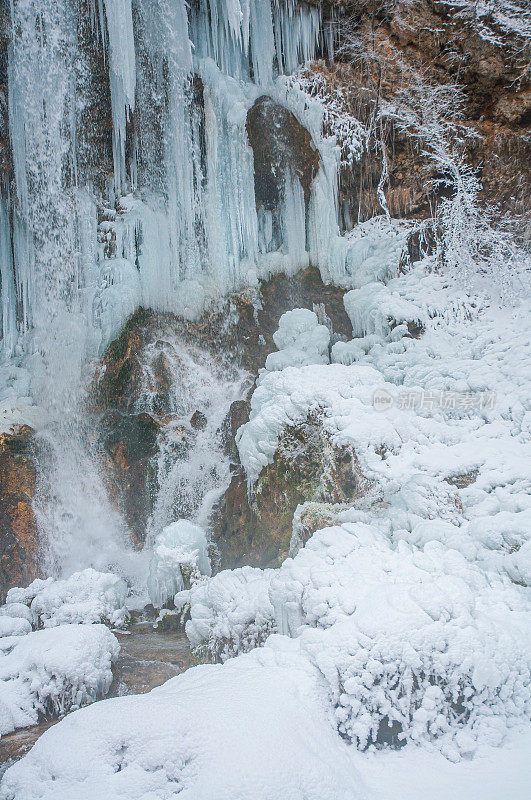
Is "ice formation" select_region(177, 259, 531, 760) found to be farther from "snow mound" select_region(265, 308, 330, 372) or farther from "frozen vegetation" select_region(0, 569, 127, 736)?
"frozen vegetation" select_region(0, 569, 127, 736)

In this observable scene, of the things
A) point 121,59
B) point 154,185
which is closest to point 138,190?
point 154,185

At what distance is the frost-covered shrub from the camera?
2.79 metres

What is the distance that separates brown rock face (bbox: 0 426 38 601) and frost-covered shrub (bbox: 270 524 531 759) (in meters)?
5.04

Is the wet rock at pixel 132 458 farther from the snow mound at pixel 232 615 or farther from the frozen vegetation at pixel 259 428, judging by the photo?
the snow mound at pixel 232 615

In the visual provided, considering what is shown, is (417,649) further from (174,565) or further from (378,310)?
(378,310)

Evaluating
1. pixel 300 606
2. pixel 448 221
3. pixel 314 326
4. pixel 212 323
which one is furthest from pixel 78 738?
pixel 448 221

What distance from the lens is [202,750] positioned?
2.46m

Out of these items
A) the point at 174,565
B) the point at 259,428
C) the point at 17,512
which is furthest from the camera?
the point at 17,512

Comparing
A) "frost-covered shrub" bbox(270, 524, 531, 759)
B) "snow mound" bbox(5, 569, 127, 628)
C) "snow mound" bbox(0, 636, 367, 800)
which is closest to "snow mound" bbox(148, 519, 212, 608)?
"snow mound" bbox(5, 569, 127, 628)

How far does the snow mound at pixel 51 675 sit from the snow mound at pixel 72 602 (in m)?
1.15

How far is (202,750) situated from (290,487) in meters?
3.52

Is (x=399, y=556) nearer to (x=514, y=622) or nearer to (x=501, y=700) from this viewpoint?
(x=514, y=622)

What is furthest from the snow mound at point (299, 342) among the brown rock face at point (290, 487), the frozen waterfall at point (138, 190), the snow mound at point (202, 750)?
the snow mound at point (202, 750)

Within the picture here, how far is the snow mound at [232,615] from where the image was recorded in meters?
3.89
